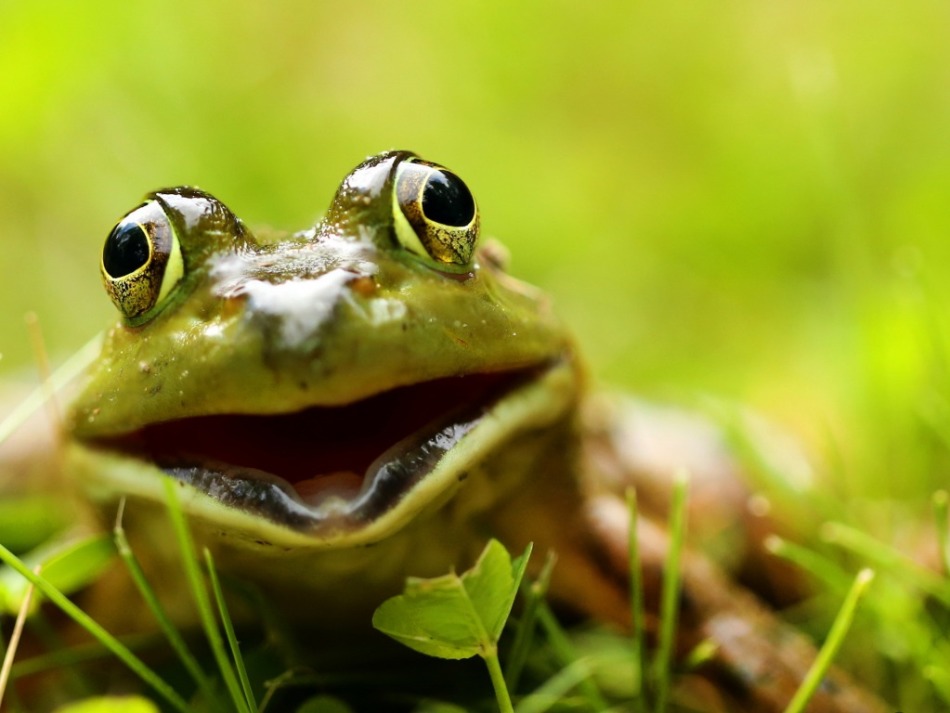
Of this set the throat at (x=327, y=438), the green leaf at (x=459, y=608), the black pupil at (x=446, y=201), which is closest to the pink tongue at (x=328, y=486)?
the throat at (x=327, y=438)

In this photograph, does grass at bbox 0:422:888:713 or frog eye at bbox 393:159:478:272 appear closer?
grass at bbox 0:422:888:713

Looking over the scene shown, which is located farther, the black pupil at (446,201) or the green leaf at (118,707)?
the black pupil at (446,201)

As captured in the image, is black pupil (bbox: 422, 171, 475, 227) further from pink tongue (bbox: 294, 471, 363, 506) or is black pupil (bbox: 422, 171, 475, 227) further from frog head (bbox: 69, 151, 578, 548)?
pink tongue (bbox: 294, 471, 363, 506)

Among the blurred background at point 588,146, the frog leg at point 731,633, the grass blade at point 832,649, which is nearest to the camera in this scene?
the grass blade at point 832,649

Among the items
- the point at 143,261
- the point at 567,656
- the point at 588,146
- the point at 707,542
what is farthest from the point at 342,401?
the point at 588,146

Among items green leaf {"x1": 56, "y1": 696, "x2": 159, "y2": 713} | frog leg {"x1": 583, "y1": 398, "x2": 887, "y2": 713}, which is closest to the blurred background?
frog leg {"x1": 583, "y1": 398, "x2": 887, "y2": 713}

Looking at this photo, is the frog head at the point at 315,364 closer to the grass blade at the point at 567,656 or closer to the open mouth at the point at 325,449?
the open mouth at the point at 325,449
